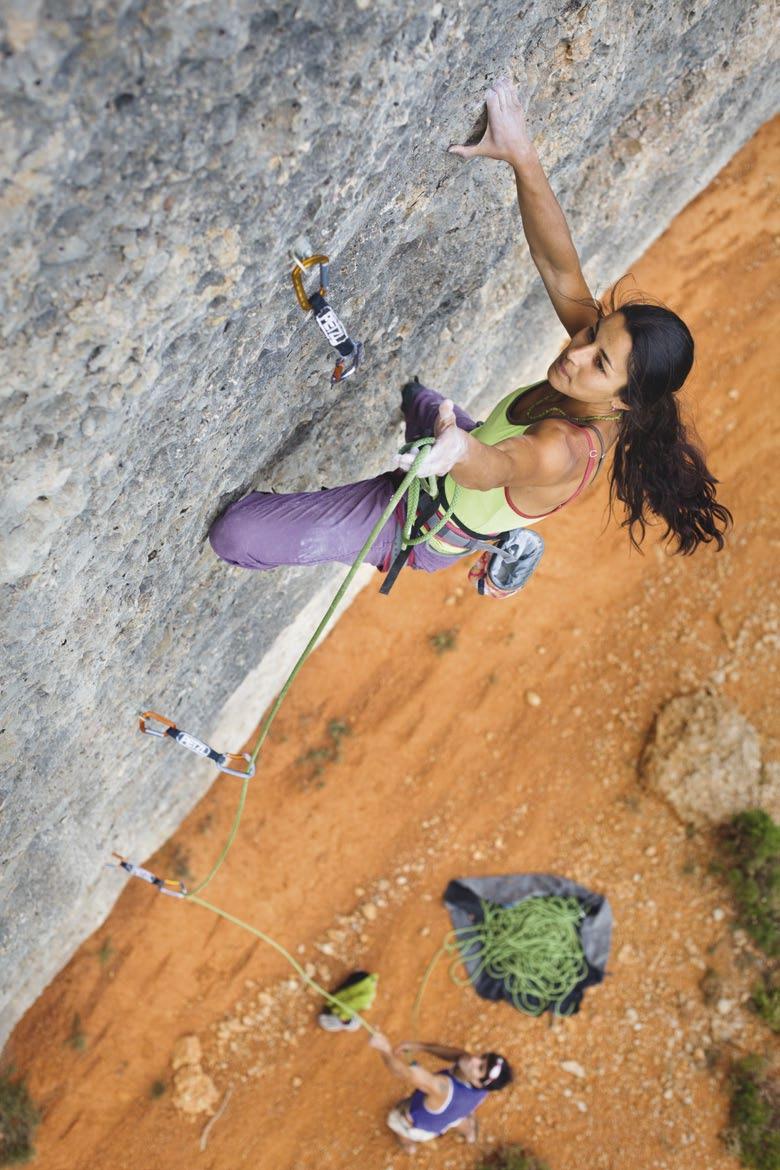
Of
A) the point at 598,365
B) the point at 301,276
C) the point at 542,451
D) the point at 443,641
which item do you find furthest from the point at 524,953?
the point at 301,276

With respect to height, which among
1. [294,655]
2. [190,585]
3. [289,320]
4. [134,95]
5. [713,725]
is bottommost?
[713,725]

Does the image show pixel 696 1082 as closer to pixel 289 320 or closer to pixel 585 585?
pixel 585 585

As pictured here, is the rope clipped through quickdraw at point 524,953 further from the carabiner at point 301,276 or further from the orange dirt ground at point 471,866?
the carabiner at point 301,276

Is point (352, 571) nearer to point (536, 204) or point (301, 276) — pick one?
point (301, 276)

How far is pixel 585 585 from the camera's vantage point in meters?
5.73

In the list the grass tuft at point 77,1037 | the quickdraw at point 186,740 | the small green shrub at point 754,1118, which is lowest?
the small green shrub at point 754,1118

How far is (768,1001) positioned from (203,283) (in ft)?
16.8

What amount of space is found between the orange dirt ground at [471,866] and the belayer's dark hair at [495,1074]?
0.46m

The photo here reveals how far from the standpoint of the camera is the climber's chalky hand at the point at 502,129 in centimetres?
252

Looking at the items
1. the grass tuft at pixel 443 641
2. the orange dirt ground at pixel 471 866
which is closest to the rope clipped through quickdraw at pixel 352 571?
the orange dirt ground at pixel 471 866

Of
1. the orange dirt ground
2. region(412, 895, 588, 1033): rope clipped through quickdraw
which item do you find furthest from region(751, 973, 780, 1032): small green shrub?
region(412, 895, 588, 1033): rope clipped through quickdraw

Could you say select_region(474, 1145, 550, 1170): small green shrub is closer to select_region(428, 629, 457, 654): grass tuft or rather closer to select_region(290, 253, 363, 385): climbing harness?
select_region(428, 629, 457, 654): grass tuft

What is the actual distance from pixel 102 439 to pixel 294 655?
8.96ft

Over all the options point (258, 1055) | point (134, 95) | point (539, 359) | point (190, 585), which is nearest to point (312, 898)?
point (258, 1055)
